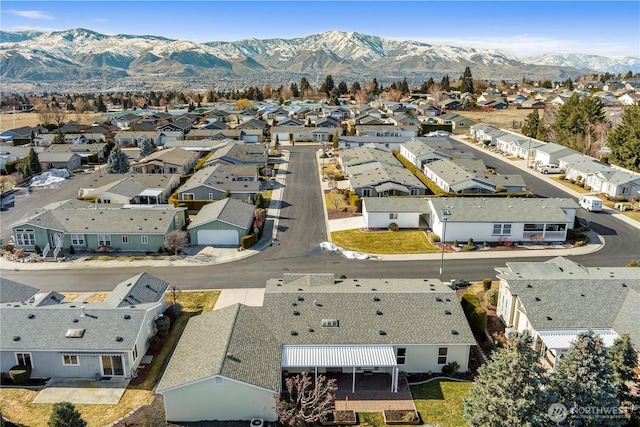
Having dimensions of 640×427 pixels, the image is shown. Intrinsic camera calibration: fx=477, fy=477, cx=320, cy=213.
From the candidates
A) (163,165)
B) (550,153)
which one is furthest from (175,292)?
(550,153)

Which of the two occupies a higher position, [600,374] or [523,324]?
[600,374]

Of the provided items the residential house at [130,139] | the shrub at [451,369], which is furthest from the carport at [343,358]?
the residential house at [130,139]

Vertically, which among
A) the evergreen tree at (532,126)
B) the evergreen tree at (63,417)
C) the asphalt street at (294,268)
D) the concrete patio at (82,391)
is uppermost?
the evergreen tree at (532,126)

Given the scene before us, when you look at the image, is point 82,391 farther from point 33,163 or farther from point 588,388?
point 33,163

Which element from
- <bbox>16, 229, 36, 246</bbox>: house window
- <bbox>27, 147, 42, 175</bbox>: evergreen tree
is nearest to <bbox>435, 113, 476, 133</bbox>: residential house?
<bbox>27, 147, 42, 175</bbox>: evergreen tree

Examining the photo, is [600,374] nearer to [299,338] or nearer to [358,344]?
[358,344]

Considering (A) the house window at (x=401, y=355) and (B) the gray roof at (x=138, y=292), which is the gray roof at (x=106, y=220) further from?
(A) the house window at (x=401, y=355)

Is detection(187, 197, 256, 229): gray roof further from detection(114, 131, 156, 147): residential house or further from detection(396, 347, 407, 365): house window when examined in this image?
detection(114, 131, 156, 147): residential house

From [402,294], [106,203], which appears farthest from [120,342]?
[106,203]
